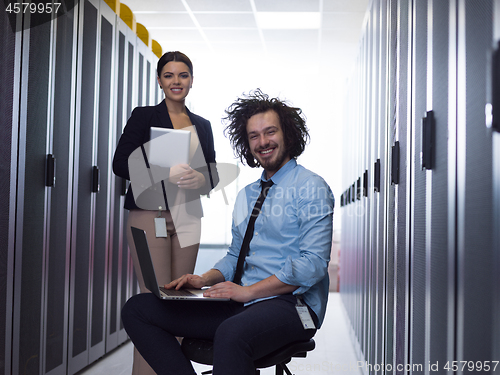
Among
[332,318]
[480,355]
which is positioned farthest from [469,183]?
[332,318]

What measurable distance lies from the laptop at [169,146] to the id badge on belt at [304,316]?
0.81 meters

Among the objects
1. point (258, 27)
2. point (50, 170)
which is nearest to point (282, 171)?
point (50, 170)

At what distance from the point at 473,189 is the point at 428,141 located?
30 centimetres

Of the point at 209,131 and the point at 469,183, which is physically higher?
the point at 209,131

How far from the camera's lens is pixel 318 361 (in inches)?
109

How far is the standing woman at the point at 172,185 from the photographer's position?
6.08ft

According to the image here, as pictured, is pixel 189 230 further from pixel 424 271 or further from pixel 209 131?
pixel 424 271

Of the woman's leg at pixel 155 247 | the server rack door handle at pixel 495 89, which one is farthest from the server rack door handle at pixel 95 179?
the server rack door handle at pixel 495 89

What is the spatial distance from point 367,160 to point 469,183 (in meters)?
1.64

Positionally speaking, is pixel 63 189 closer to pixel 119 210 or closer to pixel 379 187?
pixel 119 210

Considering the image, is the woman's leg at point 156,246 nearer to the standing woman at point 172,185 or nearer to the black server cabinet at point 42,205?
the standing woman at point 172,185

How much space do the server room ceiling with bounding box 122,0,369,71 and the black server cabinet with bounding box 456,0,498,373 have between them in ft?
9.88

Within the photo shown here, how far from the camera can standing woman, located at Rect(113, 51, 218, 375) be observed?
1854 mm

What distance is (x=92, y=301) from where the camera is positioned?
2510 mm
